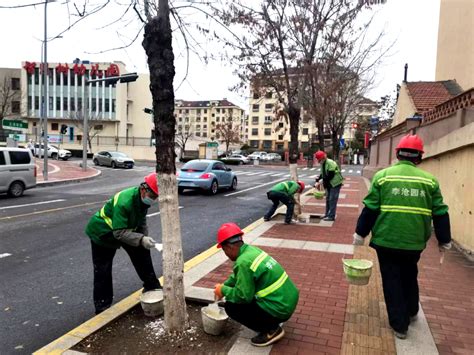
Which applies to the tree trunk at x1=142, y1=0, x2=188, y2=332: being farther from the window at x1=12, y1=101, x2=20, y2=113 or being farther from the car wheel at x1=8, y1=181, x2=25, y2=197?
the window at x1=12, y1=101, x2=20, y2=113

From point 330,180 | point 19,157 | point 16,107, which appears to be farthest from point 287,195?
point 16,107

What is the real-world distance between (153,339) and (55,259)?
12.1 feet

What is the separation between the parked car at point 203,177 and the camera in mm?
16281

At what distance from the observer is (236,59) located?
38.9 ft

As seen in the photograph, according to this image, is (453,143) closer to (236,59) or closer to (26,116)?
(236,59)

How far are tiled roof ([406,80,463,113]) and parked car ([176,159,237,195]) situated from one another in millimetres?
9350

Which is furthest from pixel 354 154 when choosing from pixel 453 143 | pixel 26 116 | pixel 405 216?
pixel 405 216

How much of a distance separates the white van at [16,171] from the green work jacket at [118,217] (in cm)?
1169

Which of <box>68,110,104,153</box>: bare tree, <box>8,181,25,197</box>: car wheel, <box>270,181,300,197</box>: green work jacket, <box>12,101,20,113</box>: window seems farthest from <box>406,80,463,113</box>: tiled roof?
<box>12,101,20,113</box>: window

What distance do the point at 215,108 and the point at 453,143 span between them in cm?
12950

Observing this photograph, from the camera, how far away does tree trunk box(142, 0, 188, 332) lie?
138 inches

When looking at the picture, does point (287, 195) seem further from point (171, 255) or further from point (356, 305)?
point (171, 255)

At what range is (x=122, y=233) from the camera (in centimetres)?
398

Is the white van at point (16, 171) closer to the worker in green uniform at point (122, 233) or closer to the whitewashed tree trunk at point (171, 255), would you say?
the worker in green uniform at point (122, 233)
